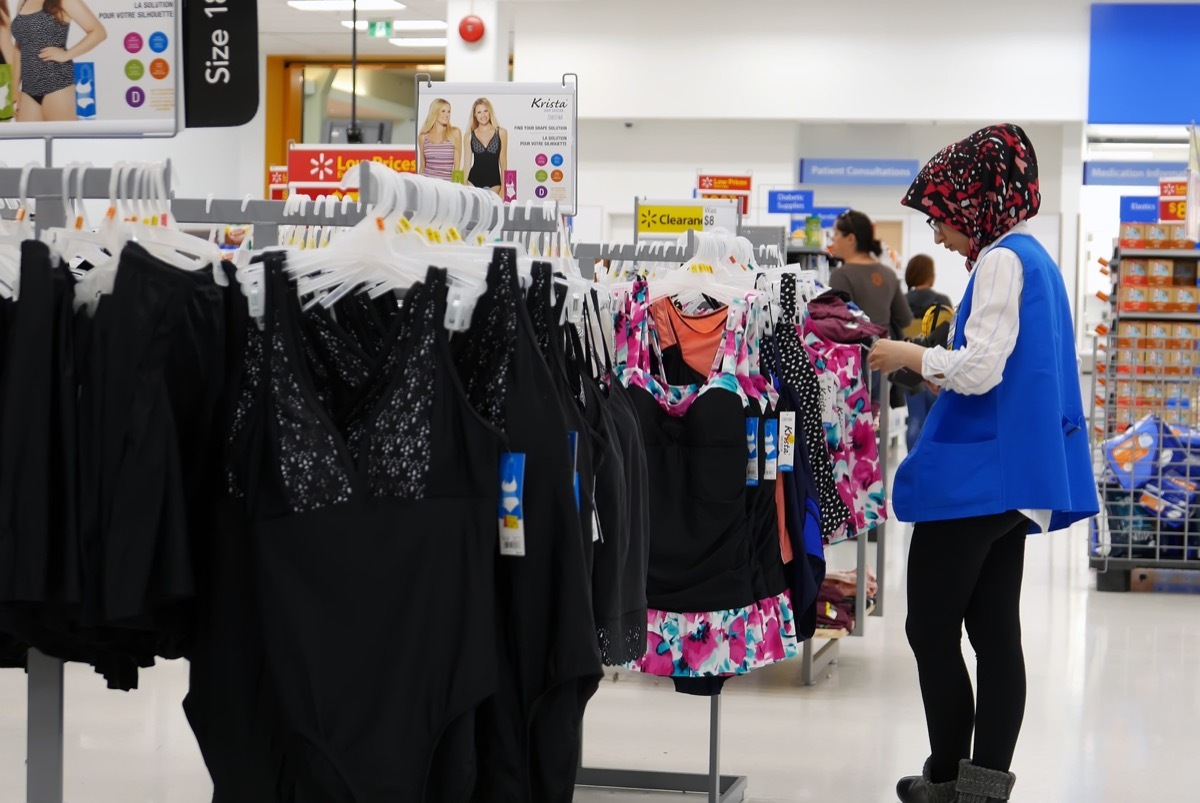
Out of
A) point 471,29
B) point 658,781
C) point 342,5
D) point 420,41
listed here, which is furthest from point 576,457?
point 420,41

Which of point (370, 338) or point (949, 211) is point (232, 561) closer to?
point (370, 338)

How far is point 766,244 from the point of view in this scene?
510 cm

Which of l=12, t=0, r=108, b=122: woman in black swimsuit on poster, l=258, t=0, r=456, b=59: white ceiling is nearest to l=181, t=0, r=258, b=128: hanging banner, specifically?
l=12, t=0, r=108, b=122: woman in black swimsuit on poster

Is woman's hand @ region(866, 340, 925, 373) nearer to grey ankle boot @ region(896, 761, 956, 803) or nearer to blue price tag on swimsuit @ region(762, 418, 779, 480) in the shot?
blue price tag on swimsuit @ region(762, 418, 779, 480)

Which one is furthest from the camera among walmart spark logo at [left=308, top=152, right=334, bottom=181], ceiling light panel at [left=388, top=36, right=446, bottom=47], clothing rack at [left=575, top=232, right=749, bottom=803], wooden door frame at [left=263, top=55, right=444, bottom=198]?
wooden door frame at [left=263, top=55, right=444, bottom=198]

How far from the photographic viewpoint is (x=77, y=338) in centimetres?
189

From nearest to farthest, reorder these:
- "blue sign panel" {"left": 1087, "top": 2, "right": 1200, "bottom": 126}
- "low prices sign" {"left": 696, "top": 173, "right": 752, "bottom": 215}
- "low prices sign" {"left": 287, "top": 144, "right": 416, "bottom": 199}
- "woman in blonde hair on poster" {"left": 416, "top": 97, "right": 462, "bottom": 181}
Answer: "woman in blonde hair on poster" {"left": 416, "top": 97, "right": 462, "bottom": 181}
"low prices sign" {"left": 287, "top": 144, "right": 416, "bottom": 199}
"low prices sign" {"left": 696, "top": 173, "right": 752, "bottom": 215}
"blue sign panel" {"left": 1087, "top": 2, "right": 1200, "bottom": 126}

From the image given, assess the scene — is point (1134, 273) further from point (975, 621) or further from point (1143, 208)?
point (1143, 208)

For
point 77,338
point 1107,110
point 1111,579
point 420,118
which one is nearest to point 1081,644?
point 1111,579

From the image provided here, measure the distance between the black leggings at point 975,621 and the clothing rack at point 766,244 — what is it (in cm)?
151

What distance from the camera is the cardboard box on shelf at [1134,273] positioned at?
7012 mm

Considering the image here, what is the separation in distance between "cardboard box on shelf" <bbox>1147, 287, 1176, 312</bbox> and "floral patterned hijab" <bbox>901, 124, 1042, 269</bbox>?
4147 millimetres

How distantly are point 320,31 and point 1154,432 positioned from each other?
12192mm

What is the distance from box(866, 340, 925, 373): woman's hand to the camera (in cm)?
320
